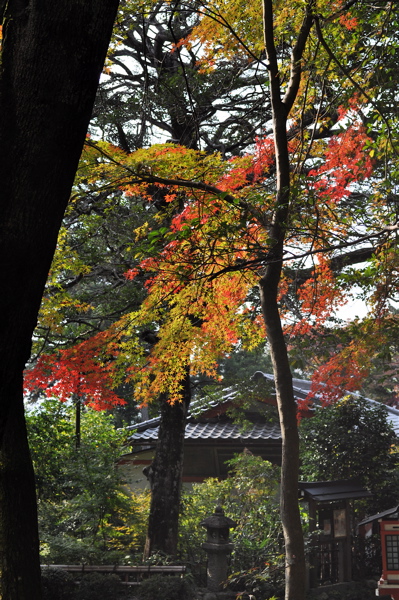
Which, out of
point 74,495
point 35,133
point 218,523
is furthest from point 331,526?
point 35,133

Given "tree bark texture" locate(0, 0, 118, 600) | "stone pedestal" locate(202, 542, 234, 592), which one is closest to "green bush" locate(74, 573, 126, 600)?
"stone pedestal" locate(202, 542, 234, 592)

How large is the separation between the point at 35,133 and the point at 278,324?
4.60 m

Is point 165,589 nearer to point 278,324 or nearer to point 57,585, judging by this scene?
point 57,585

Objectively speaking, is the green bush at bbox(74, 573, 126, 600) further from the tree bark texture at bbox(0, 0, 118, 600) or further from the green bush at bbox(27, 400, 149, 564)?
the tree bark texture at bbox(0, 0, 118, 600)

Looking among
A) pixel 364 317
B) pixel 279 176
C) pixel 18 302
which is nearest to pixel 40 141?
pixel 18 302

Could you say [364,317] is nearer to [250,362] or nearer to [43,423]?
[43,423]

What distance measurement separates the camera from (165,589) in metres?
8.88

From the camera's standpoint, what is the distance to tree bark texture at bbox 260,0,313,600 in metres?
6.47

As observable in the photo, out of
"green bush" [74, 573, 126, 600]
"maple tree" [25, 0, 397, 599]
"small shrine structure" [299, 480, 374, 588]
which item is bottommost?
"green bush" [74, 573, 126, 600]

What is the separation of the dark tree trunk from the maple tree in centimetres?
76

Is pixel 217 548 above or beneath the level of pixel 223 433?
beneath

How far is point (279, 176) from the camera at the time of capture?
7035 mm

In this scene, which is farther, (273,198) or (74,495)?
(74,495)

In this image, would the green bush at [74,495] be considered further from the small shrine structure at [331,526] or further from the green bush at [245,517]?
the small shrine structure at [331,526]
